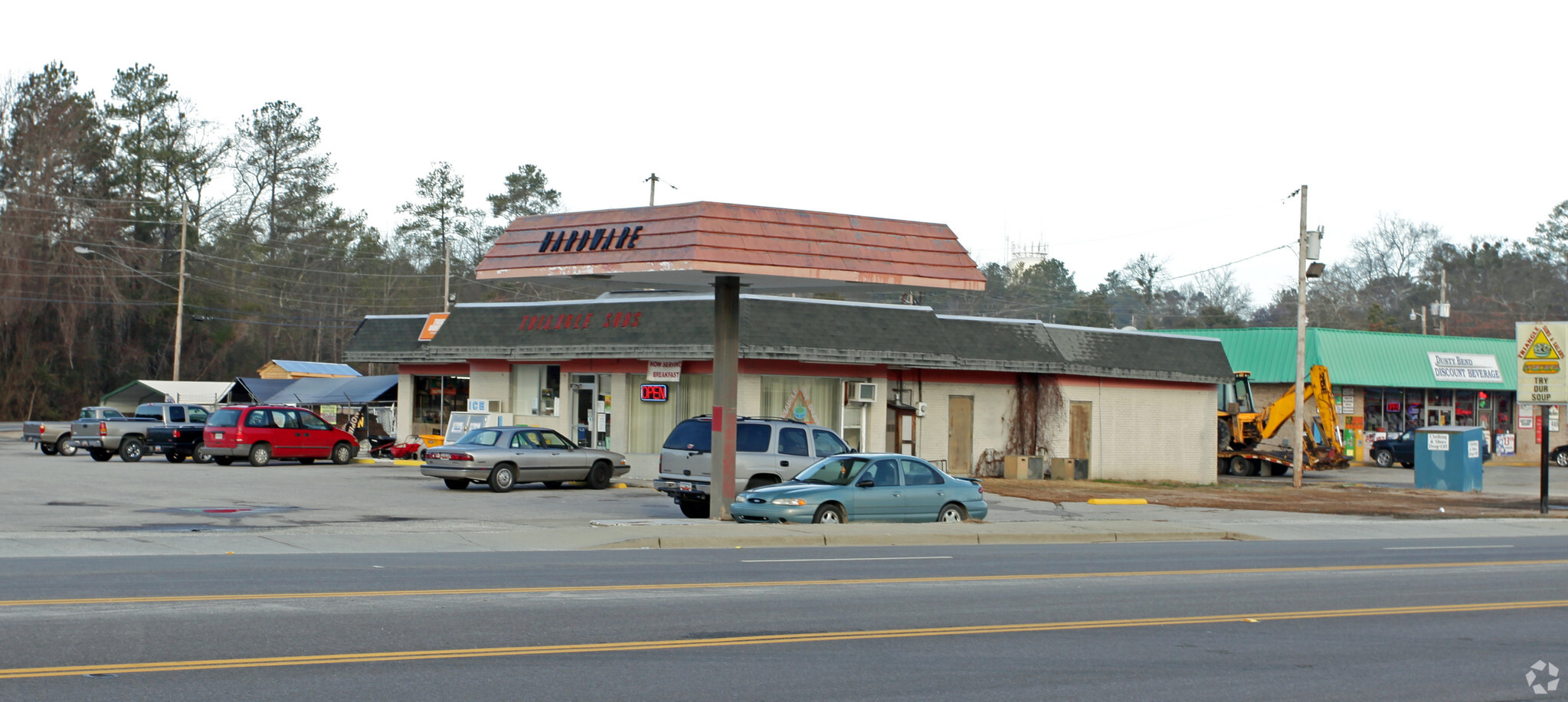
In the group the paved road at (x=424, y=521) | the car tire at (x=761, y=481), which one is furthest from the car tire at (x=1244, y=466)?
the car tire at (x=761, y=481)

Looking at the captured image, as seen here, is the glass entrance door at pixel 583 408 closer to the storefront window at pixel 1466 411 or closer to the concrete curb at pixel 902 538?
the concrete curb at pixel 902 538

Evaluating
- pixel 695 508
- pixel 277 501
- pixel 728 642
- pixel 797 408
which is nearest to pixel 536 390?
pixel 797 408

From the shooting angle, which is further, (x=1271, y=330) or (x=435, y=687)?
(x=1271, y=330)

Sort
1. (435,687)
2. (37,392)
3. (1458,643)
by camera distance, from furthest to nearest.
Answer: (37,392) < (1458,643) < (435,687)

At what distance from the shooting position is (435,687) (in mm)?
7844

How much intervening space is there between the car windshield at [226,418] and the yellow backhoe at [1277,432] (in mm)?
30964

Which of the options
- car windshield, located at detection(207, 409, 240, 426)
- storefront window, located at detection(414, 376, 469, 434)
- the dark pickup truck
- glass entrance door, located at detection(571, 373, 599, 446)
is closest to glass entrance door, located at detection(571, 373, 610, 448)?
glass entrance door, located at detection(571, 373, 599, 446)

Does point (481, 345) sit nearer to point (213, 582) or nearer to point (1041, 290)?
point (213, 582)

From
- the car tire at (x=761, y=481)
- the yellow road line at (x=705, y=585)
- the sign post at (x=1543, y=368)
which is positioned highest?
the sign post at (x=1543, y=368)

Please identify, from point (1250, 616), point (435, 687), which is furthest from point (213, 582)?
point (1250, 616)

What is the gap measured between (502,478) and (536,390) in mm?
8958

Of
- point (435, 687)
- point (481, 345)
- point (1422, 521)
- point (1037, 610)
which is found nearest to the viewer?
point (435, 687)

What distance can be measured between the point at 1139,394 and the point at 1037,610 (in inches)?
1091

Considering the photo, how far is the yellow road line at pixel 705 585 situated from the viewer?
11047 millimetres
